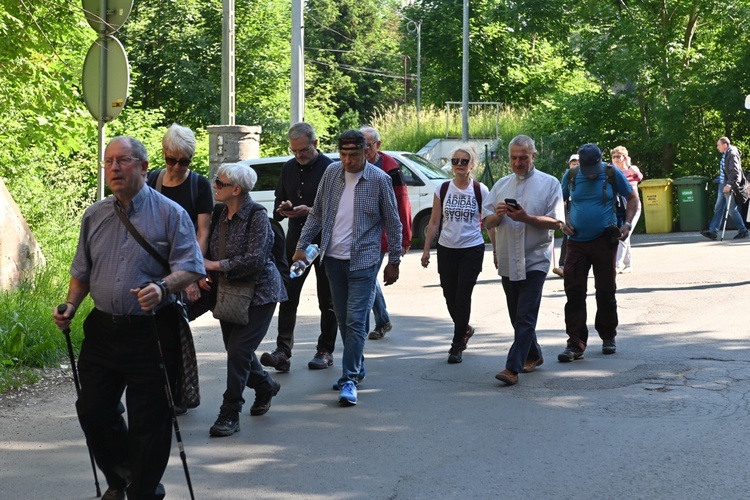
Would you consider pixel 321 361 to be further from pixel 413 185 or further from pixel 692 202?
pixel 692 202

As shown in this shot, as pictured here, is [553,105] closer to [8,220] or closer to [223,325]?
[8,220]

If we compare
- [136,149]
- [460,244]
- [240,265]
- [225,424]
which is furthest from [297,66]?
[136,149]

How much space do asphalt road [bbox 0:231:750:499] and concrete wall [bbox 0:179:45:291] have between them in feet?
6.44

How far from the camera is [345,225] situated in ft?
26.0

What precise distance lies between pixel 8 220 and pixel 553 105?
20.9m

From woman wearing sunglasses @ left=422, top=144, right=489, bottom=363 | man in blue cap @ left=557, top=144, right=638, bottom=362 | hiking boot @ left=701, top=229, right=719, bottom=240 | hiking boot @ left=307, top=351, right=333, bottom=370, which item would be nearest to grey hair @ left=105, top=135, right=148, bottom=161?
hiking boot @ left=307, top=351, right=333, bottom=370

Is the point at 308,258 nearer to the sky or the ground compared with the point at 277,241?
nearer to the ground

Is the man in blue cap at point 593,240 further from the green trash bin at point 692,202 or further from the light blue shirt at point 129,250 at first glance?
the green trash bin at point 692,202

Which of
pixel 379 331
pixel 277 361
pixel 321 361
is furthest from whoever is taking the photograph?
pixel 379 331

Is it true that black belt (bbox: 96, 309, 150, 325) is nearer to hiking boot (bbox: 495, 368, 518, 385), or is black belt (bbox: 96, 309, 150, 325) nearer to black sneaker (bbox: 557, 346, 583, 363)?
hiking boot (bbox: 495, 368, 518, 385)

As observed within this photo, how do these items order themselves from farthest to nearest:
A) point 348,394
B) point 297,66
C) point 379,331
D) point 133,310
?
point 297,66 < point 379,331 < point 348,394 < point 133,310

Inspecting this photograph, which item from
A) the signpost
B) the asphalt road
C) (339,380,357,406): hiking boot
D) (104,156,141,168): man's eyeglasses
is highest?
the signpost

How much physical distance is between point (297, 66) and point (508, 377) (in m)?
13.4

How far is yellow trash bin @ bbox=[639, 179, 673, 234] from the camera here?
23.3 meters
